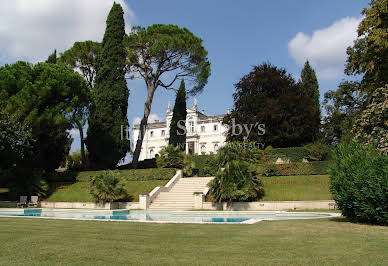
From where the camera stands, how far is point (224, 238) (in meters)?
7.16

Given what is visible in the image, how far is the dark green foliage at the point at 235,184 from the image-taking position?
1762 cm

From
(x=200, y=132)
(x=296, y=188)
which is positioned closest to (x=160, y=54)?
(x=296, y=188)

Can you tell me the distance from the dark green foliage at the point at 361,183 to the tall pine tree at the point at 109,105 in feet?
73.6

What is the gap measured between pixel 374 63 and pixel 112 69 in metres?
20.2

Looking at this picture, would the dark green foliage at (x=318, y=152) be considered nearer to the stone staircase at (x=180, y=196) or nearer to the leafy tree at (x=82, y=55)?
the stone staircase at (x=180, y=196)

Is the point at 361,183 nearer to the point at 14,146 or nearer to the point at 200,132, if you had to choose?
the point at 14,146

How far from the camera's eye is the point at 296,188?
1977cm

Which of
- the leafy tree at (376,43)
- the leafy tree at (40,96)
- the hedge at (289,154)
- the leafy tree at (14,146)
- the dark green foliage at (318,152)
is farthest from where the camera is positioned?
the hedge at (289,154)

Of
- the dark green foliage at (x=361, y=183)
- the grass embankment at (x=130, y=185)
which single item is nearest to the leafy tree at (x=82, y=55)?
the grass embankment at (x=130, y=185)

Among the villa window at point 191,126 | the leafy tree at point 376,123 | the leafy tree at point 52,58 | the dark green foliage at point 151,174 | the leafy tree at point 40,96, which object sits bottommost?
the dark green foliage at point 151,174

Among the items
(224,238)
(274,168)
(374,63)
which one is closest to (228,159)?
(274,168)

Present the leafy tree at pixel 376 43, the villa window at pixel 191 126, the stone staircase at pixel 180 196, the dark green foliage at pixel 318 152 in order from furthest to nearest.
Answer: the villa window at pixel 191 126, the dark green foliage at pixel 318 152, the stone staircase at pixel 180 196, the leafy tree at pixel 376 43

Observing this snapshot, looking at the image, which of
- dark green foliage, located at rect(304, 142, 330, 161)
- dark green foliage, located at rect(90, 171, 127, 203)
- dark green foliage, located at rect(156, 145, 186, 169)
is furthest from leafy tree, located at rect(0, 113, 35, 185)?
dark green foliage, located at rect(304, 142, 330, 161)

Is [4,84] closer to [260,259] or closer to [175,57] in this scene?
[175,57]
